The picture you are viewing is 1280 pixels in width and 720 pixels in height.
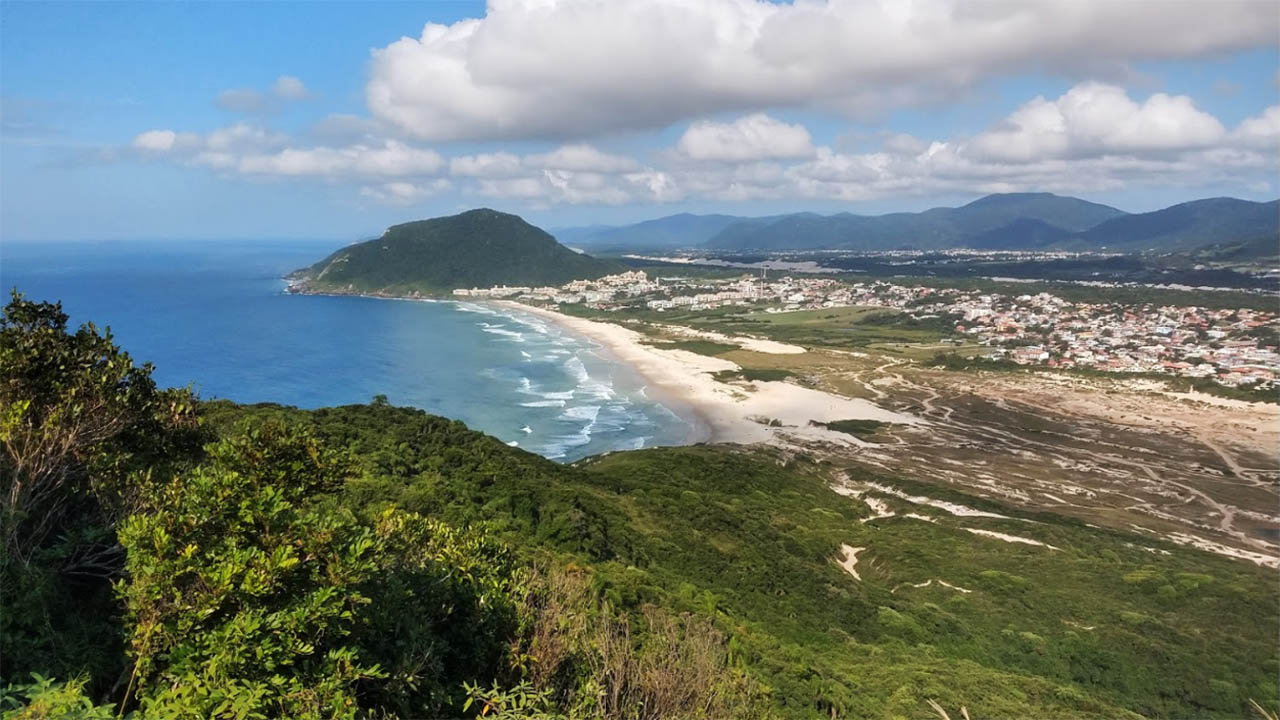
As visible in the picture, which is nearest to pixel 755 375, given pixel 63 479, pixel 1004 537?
pixel 1004 537

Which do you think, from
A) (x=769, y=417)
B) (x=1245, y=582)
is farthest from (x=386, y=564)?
(x=769, y=417)

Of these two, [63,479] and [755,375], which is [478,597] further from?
[755,375]

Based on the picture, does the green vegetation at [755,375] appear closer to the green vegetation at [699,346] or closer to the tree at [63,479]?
the green vegetation at [699,346]

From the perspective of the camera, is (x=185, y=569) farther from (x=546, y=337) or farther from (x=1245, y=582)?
(x=546, y=337)

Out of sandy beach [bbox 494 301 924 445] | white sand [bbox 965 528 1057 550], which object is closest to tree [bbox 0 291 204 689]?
white sand [bbox 965 528 1057 550]

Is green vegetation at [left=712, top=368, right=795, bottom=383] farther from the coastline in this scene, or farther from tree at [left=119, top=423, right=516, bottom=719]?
tree at [left=119, top=423, right=516, bottom=719]

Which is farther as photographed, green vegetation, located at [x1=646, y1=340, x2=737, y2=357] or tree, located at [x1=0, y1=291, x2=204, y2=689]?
green vegetation, located at [x1=646, y1=340, x2=737, y2=357]

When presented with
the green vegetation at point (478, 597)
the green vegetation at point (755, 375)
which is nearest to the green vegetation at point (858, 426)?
the green vegetation at point (755, 375)
